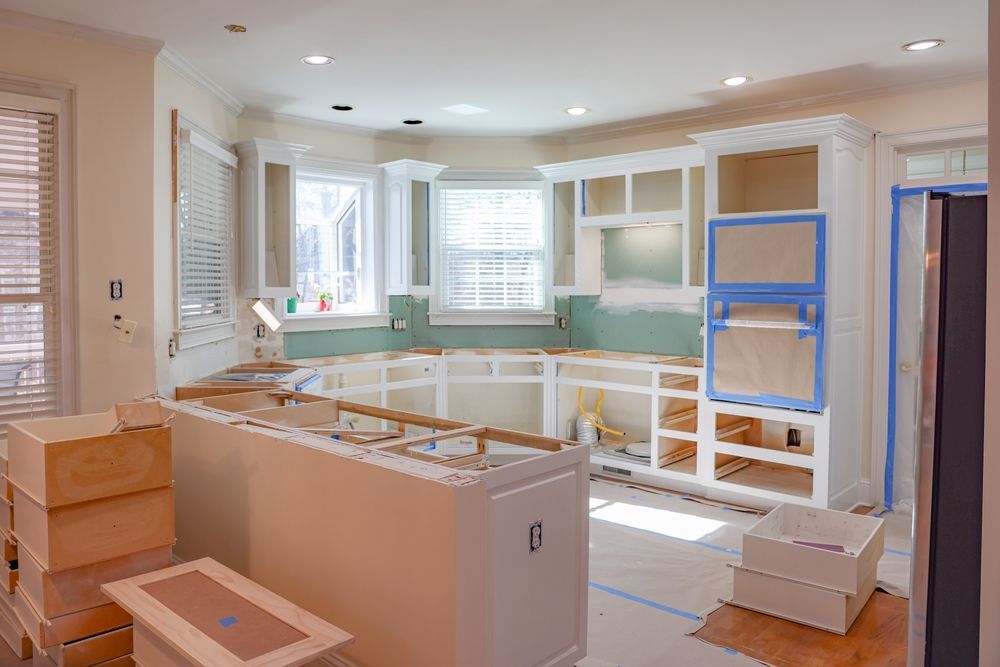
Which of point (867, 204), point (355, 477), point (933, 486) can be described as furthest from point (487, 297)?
point (933, 486)

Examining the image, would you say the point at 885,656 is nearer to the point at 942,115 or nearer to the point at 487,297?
the point at 942,115

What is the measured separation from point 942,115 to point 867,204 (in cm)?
64

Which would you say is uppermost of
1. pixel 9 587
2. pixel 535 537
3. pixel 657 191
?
pixel 657 191

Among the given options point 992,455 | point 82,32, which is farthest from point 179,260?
point 992,455

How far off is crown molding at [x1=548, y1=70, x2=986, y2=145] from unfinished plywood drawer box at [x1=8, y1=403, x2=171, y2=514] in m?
4.09

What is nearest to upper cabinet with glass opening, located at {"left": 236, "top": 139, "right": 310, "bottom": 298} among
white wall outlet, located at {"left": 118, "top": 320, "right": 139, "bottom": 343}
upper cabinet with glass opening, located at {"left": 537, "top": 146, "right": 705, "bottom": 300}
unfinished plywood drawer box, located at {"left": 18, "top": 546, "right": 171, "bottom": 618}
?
white wall outlet, located at {"left": 118, "top": 320, "right": 139, "bottom": 343}

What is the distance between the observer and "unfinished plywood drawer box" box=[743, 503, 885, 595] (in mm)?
3145

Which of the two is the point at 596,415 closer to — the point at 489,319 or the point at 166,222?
the point at 489,319

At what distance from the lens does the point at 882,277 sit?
15.6ft

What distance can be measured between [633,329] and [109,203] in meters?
3.74

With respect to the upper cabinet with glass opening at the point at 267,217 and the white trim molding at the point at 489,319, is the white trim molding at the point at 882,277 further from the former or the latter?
the upper cabinet with glass opening at the point at 267,217

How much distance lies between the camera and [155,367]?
3791 mm

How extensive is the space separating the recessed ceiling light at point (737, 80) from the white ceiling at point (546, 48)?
2.5 inches

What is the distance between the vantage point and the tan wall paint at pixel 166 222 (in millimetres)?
3812
